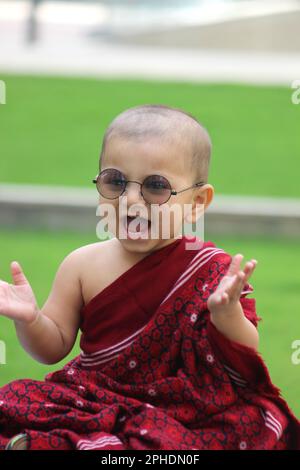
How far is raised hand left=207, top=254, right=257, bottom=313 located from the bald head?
1.25ft

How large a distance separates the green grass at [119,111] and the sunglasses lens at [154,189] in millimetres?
5693

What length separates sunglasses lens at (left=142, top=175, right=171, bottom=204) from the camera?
8.39 feet

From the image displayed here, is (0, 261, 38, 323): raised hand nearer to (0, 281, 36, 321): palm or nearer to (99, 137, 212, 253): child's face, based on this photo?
(0, 281, 36, 321): palm

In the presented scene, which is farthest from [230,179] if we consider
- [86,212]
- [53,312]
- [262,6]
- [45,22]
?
[45,22]

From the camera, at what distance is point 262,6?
66.2 feet

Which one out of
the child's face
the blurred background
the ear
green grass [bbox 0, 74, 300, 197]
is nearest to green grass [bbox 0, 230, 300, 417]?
the blurred background

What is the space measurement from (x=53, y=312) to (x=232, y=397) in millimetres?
564

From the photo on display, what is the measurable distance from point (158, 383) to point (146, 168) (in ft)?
1.82

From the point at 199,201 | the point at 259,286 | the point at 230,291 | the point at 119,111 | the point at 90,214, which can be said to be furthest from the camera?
the point at 119,111

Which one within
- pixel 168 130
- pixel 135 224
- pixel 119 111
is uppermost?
pixel 119 111

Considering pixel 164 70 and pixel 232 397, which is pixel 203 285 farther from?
pixel 164 70

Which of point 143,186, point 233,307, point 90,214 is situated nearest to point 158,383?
point 233,307

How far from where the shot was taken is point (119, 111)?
416 inches

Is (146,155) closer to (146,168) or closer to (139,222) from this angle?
(146,168)
